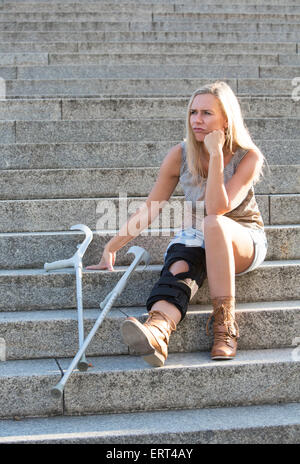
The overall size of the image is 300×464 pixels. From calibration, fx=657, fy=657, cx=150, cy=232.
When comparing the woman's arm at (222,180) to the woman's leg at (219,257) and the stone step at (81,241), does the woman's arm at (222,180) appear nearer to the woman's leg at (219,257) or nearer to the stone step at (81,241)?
the woman's leg at (219,257)

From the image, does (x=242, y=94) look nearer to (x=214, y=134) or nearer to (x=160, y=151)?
(x=160, y=151)

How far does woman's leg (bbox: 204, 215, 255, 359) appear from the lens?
9.32 ft

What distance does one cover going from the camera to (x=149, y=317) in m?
2.81

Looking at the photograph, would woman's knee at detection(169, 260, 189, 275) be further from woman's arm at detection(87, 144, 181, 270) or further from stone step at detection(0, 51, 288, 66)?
stone step at detection(0, 51, 288, 66)

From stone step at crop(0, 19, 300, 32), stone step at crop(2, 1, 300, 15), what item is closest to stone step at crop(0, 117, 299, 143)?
stone step at crop(0, 19, 300, 32)

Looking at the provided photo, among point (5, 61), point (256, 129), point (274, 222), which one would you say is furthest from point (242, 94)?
point (5, 61)

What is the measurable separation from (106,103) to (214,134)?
2.09m

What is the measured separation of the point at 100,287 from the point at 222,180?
82cm

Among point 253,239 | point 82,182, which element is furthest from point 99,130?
point 253,239

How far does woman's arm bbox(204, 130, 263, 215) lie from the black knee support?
0.22 meters

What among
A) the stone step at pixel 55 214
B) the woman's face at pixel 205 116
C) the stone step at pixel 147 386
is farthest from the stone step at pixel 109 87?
Answer: the stone step at pixel 147 386

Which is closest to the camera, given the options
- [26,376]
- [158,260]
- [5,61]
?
[26,376]

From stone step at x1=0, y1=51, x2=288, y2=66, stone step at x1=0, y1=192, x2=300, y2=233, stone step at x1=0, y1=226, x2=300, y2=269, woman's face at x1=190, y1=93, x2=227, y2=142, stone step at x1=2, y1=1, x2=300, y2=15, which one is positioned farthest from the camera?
stone step at x1=2, y1=1, x2=300, y2=15

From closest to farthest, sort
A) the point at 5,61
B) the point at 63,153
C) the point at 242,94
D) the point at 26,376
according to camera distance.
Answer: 1. the point at 26,376
2. the point at 63,153
3. the point at 242,94
4. the point at 5,61
